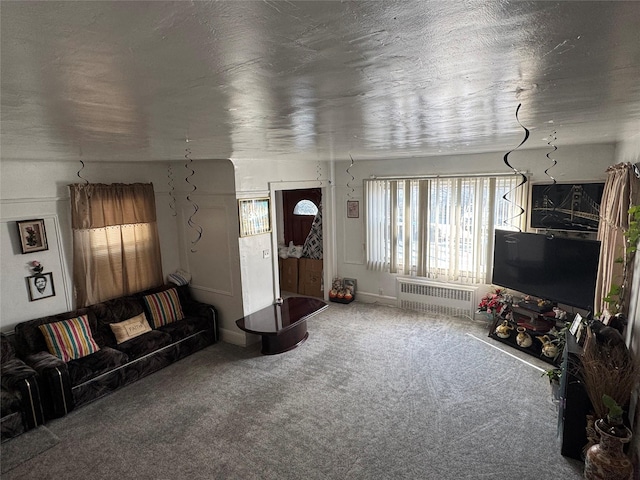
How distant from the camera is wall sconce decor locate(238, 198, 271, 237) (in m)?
4.84

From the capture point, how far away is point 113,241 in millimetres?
4664

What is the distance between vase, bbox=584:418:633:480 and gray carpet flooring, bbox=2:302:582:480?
28cm

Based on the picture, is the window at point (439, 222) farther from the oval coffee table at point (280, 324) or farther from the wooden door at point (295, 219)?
the oval coffee table at point (280, 324)

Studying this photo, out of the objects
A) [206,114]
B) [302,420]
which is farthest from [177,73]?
[302,420]

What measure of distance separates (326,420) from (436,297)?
9.96 ft

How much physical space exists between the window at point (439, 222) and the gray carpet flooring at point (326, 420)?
123 centimetres

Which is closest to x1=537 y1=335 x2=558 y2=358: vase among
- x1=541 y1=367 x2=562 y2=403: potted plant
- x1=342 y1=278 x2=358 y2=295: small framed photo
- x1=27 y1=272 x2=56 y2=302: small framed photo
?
x1=541 y1=367 x2=562 y2=403: potted plant

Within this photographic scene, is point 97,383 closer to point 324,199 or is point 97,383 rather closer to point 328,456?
point 328,456

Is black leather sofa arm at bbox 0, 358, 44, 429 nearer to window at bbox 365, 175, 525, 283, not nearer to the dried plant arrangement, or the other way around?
the dried plant arrangement

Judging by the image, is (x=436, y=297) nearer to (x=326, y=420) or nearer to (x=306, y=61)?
(x=326, y=420)

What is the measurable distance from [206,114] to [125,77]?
1.96ft

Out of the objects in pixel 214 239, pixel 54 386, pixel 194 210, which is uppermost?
pixel 194 210

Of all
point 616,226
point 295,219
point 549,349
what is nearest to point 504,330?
point 549,349

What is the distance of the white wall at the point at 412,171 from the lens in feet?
14.4
